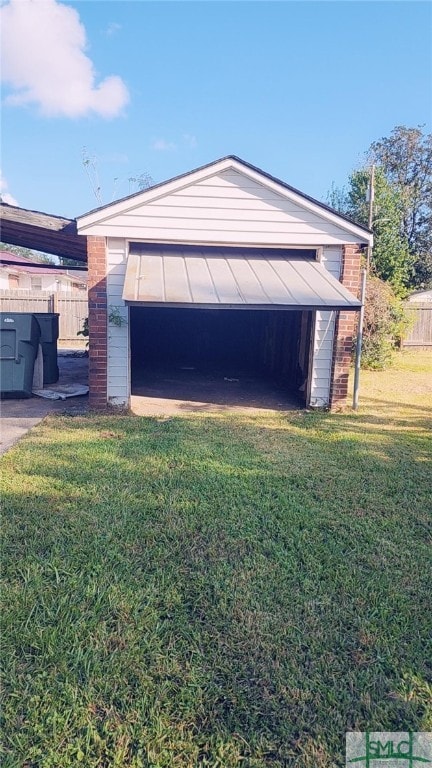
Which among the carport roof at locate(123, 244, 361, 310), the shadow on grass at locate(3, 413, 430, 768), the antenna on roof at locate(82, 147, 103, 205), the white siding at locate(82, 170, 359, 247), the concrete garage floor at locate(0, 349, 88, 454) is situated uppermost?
the antenna on roof at locate(82, 147, 103, 205)

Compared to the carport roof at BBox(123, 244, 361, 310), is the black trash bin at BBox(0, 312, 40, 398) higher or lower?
lower

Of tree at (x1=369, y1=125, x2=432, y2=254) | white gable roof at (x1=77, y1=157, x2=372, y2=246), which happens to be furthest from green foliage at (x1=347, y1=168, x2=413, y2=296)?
tree at (x1=369, y1=125, x2=432, y2=254)

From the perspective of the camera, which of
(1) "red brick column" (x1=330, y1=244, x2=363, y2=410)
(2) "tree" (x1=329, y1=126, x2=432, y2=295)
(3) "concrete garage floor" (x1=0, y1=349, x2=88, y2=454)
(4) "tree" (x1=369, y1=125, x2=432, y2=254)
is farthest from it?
(4) "tree" (x1=369, y1=125, x2=432, y2=254)

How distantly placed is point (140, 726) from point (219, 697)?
0.35 meters

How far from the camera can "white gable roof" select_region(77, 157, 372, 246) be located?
266 inches

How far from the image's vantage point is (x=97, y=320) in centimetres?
688

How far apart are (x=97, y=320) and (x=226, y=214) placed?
2.62m

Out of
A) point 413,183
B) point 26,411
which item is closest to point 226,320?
point 26,411

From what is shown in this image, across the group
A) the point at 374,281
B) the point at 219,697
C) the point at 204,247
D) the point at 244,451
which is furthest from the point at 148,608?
the point at 374,281

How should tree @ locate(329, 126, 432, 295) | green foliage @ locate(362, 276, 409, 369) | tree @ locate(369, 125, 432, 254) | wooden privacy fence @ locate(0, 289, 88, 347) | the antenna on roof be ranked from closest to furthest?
green foliage @ locate(362, 276, 409, 369) < wooden privacy fence @ locate(0, 289, 88, 347) < the antenna on roof < tree @ locate(329, 126, 432, 295) < tree @ locate(369, 125, 432, 254)

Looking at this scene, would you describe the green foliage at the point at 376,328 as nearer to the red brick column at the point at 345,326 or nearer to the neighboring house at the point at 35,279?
the red brick column at the point at 345,326

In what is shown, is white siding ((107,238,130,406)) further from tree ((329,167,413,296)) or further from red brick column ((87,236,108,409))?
tree ((329,167,413,296))

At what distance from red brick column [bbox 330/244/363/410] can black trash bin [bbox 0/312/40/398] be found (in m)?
5.28

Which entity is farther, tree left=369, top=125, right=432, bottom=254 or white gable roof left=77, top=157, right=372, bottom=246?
tree left=369, top=125, right=432, bottom=254
